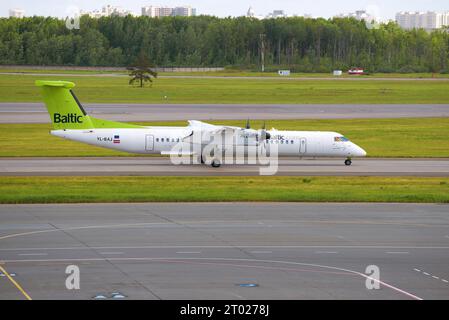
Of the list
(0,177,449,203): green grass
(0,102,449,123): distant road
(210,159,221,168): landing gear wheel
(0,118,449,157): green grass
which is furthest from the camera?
(0,102,449,123): distant road

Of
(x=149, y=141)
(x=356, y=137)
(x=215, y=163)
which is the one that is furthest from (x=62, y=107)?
(x=356, y=137)

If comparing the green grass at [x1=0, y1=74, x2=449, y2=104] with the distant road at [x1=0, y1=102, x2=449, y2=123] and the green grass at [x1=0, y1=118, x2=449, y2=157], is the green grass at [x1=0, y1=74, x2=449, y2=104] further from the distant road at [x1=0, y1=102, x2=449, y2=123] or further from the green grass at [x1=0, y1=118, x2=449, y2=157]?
the green grass at [x1=0, y1=118, x2=449, y2=157]

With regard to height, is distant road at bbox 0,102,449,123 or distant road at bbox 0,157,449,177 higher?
distant road at bbox 0,102,449,123

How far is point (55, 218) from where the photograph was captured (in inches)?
1273

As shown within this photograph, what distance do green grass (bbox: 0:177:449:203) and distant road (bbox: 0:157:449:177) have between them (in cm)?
213

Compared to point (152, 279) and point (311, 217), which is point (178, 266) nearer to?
point (152, 279)

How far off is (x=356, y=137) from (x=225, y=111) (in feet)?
71.0

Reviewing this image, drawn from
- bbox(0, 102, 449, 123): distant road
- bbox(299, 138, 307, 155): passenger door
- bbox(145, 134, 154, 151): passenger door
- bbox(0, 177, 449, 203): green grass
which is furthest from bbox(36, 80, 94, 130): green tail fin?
bbox(0, 102, 449, 123): distant road

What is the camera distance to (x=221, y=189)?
40719 millimetres

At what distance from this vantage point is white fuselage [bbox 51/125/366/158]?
48.2m

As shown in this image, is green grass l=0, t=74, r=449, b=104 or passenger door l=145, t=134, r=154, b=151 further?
green grass l=0, t=74, r=449, b=104

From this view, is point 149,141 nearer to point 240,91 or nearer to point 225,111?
point 225,111

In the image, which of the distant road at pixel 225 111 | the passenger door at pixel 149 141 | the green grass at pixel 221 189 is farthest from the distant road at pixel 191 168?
the distant road at pixel 225 111
